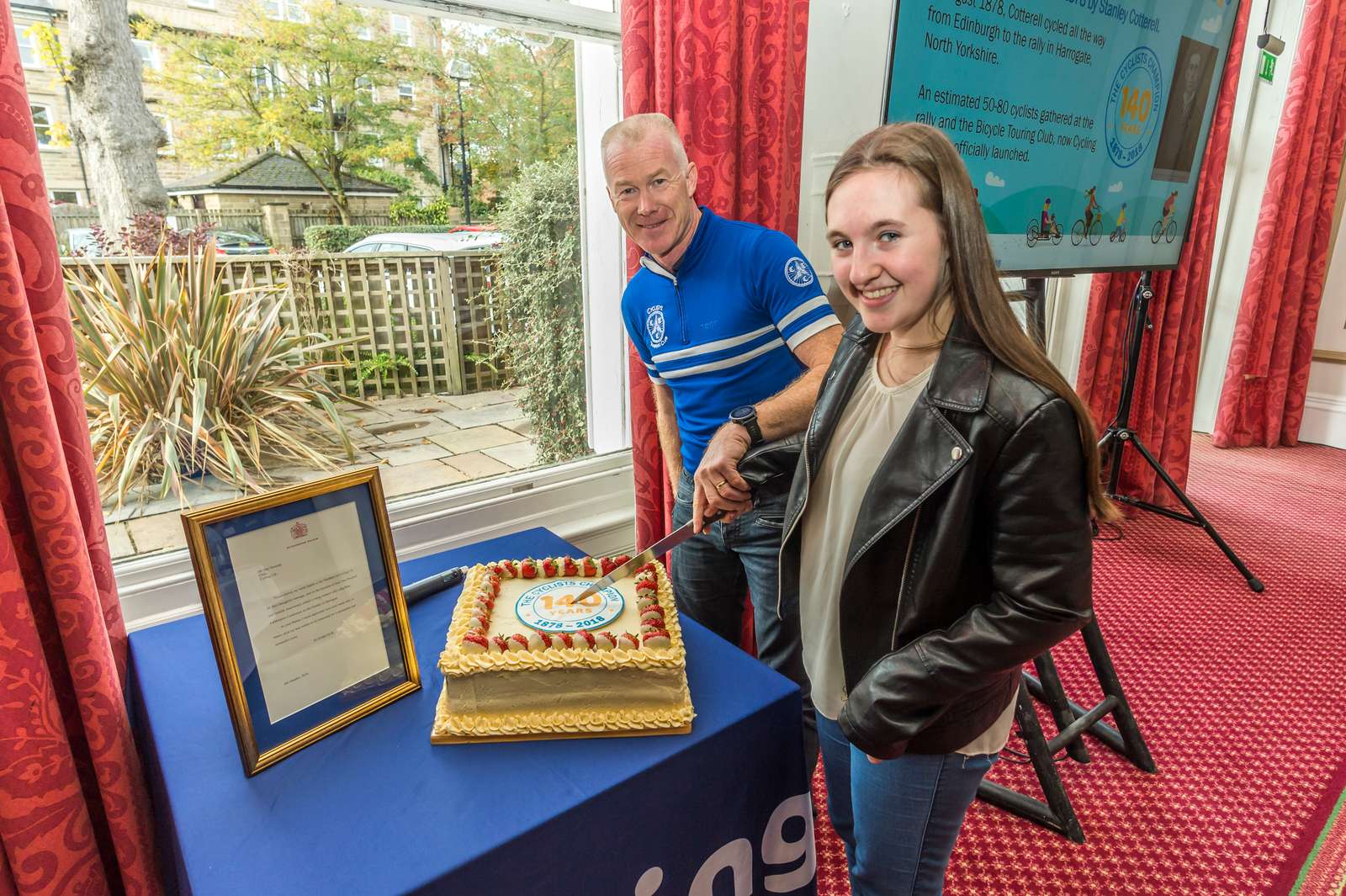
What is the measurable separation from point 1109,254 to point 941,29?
1.17m

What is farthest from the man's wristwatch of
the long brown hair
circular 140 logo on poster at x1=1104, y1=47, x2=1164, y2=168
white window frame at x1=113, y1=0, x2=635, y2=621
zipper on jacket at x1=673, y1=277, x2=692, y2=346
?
circular 140 logo on poster at x1=1104, y1=47, x2=1164, y2=168

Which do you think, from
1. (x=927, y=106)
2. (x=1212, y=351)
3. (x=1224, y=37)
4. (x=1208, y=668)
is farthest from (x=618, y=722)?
(x=1212, y=351)

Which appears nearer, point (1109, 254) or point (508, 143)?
point (508, 143)

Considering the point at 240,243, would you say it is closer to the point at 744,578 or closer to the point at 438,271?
the point at 438,271

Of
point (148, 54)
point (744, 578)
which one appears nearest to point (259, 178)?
point (148, 54)

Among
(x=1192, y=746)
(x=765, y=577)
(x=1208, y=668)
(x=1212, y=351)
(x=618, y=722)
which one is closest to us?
(x=618, y=722)

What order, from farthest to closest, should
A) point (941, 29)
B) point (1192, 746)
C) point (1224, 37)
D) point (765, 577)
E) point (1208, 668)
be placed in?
1. point (1224, 37)
2. point (1208, 668)
3. point (1192, 746)
4. point (941, 29)
5. point (765, 577)

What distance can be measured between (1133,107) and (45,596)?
9.29 ft

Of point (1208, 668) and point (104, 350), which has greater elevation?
point (104, 350)

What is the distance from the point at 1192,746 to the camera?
6.29 feet

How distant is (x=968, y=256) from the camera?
78cm

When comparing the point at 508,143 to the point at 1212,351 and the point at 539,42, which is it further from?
the point at 1212,351

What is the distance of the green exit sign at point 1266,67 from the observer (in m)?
3.74

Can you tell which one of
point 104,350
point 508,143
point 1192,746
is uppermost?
point 508,143
